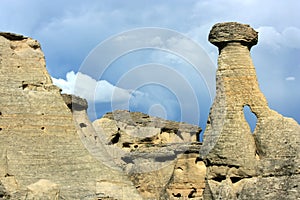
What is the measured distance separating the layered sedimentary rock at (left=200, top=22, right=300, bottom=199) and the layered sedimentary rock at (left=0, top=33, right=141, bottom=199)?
3.44 m

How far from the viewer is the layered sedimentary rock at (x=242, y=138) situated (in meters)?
20.6

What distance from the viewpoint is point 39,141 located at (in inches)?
870

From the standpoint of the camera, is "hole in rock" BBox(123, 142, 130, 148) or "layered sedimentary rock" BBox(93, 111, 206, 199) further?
"hole in rock" BBox(123, 142, 130, 148)

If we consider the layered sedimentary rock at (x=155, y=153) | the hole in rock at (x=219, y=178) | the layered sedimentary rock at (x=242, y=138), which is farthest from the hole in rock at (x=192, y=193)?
the hole in rock at (x=219, y=178)

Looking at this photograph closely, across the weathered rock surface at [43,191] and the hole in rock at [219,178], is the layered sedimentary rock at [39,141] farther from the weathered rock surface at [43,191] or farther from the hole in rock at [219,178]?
the hole in rock at [219,178]

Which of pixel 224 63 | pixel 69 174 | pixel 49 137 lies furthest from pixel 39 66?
pixel 224 63

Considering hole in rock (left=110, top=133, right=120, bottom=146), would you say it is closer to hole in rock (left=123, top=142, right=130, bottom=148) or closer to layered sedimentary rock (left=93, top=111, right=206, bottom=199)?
layered sedimentary rock (left=93, top=111, right=206, bottom=199)

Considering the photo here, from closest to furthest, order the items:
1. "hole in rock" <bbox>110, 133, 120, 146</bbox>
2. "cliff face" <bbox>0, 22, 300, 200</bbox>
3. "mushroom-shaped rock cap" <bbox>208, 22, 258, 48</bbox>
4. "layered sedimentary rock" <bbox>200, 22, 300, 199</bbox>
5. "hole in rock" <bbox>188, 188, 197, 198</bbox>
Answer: "layered sedimentary rock" <bbox>200, 22, 300, 199</bbox>
"cliff face" <bbox>0, 22, 300, 200</bbox>
"mushroom-shaped rock cap" <bbox>208, 22, 258, 48</bbox>
"hole in rock" <bbox>188, 188, 197, 198</bbox>
"hole in rock" <bbox>110, 133, 120, 146</bbox>

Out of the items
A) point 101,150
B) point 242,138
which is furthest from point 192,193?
point 242,138

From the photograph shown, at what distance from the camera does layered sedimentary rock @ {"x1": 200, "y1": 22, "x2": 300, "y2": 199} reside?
20.6 meters

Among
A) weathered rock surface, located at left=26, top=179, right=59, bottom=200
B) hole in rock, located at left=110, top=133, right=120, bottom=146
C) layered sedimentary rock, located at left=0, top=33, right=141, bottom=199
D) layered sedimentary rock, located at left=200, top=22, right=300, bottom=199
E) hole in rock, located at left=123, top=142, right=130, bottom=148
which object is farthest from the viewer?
hole in rock, located at left=123, top=142, right=130, bottom=148

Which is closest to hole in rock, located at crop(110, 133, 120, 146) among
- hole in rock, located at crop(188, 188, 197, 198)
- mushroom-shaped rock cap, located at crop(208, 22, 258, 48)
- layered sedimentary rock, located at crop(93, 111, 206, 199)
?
layered sedimentary rock, located at crop(93, 111, 206, 199)

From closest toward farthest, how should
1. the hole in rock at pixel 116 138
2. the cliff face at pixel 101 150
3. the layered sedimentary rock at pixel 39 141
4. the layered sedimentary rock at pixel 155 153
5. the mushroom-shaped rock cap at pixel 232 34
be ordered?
1. the cliff face at pixel 101 150
2. the layered sedimentary rock at pixel 39 141
3. the mushroom-shaped rock cap at pixel 232 34
4. the layered sedimentary rock at pixel 155 153
5. the hole in rock at pixel 116 138

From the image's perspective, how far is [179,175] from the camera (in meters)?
25.8
